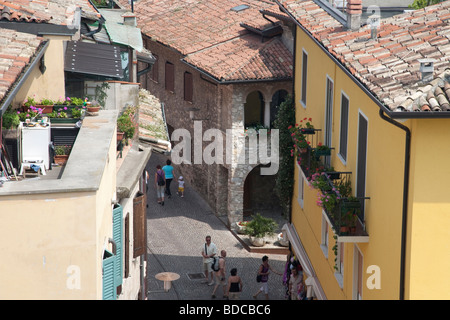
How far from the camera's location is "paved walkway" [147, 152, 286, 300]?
2512 cm

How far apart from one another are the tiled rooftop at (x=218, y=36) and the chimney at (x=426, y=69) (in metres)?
16.2

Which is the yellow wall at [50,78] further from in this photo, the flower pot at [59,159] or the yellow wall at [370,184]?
the yellow wall at [370,184]

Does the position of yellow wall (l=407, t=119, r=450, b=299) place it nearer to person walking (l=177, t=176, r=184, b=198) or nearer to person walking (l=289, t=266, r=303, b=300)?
person walking (l=289, t=266, r=303, b=300)

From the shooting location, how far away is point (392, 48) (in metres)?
15.7

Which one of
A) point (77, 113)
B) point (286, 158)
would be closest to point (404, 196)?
point (77, 113)

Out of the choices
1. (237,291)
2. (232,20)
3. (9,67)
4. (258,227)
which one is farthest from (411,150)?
(232,20)

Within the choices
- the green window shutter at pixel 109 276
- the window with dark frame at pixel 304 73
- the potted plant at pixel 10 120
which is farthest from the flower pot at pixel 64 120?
the window with dark frame at pixel 304 73

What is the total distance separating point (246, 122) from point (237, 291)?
886 cm

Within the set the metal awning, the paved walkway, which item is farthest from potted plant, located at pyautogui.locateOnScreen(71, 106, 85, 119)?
the paved walkway

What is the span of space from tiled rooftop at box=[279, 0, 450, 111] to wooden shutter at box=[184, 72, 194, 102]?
1407 centimetres

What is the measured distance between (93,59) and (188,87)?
15.3 metres

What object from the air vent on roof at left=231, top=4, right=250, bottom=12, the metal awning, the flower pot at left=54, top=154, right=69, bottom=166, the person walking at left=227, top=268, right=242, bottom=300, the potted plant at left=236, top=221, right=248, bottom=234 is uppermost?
the air vent on roof at left=231, top=4, right=250, bottom=12

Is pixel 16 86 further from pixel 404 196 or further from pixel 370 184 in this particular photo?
pixel 370 184

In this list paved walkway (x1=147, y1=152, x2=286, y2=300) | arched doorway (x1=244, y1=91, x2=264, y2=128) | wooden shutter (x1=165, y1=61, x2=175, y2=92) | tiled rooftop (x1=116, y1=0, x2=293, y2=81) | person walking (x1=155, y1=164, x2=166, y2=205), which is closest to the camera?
paved walkway (x1=147, y1=152, x2=286, y2=300)
